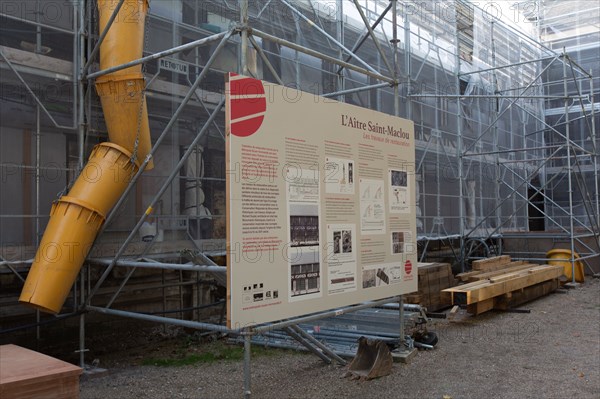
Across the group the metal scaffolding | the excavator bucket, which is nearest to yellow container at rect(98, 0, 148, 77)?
the metal scaffolding

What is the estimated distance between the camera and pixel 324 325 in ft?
25.3

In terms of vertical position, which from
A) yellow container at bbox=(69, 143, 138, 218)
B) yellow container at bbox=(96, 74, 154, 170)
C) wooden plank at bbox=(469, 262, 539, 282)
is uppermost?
yellow container at bbox=(96, 74, 154, 170)

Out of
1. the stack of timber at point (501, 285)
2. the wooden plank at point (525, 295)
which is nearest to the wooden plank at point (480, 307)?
the stack of timber at point (501, 285)

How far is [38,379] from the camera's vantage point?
3.68 metres

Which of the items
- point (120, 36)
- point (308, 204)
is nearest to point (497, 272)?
point (308, 204)

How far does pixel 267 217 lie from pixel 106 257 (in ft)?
10.4

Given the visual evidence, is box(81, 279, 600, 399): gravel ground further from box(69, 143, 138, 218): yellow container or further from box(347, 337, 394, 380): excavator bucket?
box(69, 143, 138, 218): yellow container

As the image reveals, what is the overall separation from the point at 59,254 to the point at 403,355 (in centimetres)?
402

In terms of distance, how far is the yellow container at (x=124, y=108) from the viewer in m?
6.76

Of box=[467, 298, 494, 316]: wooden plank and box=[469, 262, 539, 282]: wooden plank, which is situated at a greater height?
box=[469, 262, 539, 282]: wooden plank

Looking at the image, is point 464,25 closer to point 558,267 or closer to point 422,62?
point 422,62

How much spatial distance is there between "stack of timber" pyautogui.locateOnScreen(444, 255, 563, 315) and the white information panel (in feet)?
9.69

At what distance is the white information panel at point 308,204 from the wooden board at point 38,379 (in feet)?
3.83

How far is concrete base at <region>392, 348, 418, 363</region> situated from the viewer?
6758 millimetres
